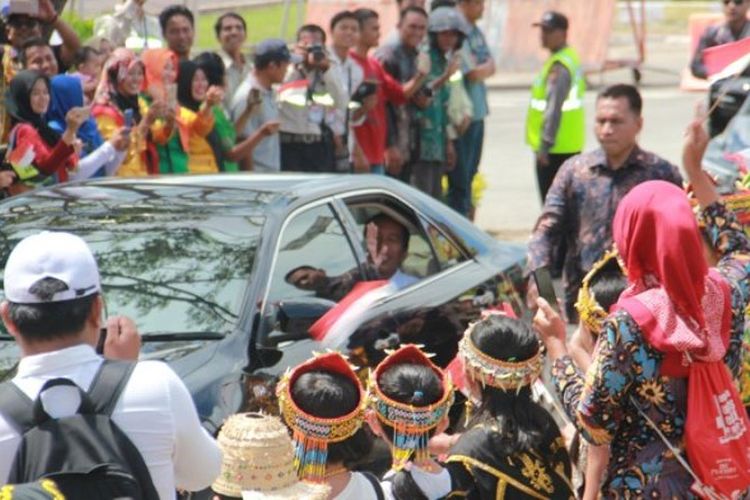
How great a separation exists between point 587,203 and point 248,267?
206cm

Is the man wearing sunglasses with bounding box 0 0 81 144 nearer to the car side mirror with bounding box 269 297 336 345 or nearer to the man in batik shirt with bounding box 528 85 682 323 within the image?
the man in batik shirt with bounding box 528 85 682 323

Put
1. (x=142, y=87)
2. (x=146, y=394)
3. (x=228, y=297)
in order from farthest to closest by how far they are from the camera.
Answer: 1. (x=142, y=87)
2. (x=228, y=297)
3. (x=146, y=394)

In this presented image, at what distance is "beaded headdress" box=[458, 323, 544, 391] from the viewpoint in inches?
189

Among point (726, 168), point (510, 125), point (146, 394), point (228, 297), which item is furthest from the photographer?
point (510, 125)

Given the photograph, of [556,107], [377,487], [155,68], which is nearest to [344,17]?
[556,107]

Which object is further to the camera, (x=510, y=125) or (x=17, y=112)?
(x=510, y=125)

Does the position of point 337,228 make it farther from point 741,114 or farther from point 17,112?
point 741,114

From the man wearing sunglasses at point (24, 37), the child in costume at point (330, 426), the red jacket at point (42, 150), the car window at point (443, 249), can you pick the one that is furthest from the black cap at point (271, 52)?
the child in costume at point (330, 426)

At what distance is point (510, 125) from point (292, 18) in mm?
9125

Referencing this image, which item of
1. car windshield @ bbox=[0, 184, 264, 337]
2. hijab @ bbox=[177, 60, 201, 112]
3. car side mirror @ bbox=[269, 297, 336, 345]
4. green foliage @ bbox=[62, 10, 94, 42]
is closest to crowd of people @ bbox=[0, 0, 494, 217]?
hijab @ bbox=[177, 60, 201, 112]

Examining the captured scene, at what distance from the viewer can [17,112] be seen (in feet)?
30.5

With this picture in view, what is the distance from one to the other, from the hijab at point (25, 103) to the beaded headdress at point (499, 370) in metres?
5.02

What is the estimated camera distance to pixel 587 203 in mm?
7707

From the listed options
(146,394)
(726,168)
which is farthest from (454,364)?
(726,168)
